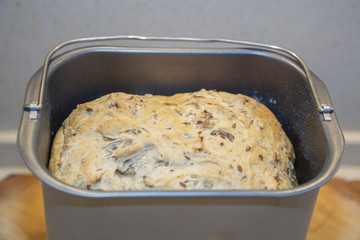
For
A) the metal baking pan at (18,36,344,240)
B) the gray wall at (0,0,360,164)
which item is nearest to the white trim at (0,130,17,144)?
the gray wall at (0,0,360,164)

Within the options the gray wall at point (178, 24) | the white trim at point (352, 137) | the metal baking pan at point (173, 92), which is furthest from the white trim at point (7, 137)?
the white trim at point (352, 137)

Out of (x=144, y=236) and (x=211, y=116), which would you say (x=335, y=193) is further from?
(x=144, y=236)

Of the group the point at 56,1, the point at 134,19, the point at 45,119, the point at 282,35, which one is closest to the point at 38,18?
the point at 56,1

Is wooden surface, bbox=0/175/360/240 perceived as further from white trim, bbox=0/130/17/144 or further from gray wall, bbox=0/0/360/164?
gray wall, bbox=0/0/360/164

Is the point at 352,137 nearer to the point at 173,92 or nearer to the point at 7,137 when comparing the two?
the point at 173,92

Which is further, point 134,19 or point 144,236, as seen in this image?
point 134,19

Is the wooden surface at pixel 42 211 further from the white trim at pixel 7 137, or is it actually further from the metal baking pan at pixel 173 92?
the metal baking pan at pixel 173 92

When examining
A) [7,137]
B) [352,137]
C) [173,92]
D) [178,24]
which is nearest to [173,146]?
[173,92]
